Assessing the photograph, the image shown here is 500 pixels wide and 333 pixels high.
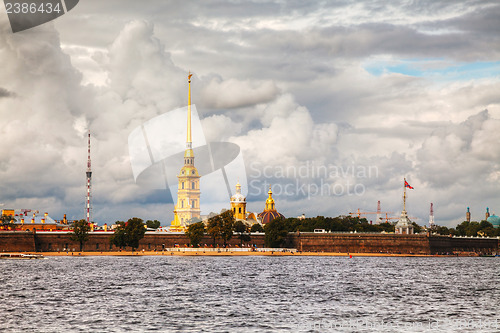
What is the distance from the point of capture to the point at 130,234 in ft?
560

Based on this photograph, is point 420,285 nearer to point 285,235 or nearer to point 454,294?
point 454,294

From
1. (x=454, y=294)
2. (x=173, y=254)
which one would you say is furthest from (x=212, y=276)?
(x=173, y=254)

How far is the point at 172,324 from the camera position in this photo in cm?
5069

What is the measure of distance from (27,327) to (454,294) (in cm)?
4178

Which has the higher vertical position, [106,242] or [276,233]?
[276,233]

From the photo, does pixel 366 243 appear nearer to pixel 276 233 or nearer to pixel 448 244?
pixel 276 233

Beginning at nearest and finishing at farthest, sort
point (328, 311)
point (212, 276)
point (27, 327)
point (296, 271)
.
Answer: point (27, 327)
point (328, 311)
point (212, 276)
point (296, 271)

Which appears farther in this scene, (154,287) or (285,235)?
(285,235)

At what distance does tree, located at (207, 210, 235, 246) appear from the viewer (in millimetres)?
174000

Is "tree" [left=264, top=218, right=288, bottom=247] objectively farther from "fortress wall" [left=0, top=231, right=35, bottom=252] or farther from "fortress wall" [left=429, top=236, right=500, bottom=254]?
"fortress wall" [left=0, top=231, right=35, bottom=252]

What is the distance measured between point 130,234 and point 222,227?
2038 cm

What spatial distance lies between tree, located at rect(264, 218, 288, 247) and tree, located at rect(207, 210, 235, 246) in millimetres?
8762

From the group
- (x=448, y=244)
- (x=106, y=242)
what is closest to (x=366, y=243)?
(x=448, y=244)

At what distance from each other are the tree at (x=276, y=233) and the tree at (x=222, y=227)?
876 cm
